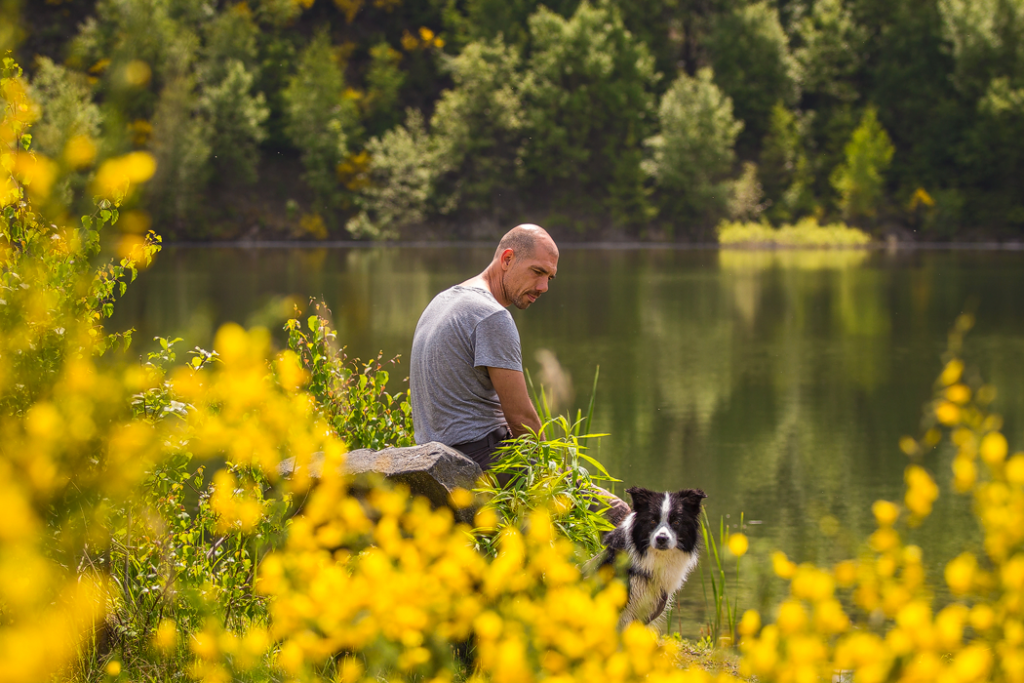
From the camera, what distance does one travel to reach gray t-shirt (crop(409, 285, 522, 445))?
3615 millimetres

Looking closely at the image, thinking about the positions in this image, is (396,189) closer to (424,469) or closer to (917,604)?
(424,469)

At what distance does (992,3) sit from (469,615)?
55.0m

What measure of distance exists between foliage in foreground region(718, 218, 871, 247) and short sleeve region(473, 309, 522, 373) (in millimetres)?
47678

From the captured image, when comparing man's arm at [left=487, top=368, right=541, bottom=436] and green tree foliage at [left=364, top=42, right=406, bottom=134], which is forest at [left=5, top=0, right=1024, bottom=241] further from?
man's arm at [left=487, top=368, right=541, bottom=436]

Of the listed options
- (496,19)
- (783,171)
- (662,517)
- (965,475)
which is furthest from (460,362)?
(496,19)

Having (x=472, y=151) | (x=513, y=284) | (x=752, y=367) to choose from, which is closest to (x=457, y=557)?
(x=513, y=284)

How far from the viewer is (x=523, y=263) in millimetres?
3875

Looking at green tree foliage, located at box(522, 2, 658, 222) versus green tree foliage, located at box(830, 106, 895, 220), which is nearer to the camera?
green tree foliage, located at box(830, 106, 895, 220)

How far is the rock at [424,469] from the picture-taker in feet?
10.6

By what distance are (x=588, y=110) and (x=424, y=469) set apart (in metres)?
50.3

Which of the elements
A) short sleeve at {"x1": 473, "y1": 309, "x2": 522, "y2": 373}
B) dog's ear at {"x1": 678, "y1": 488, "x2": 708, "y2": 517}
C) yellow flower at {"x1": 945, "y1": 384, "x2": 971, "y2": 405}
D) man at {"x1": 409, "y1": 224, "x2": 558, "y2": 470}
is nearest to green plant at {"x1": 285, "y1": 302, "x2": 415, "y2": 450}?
man at {"x1": 409, "y1": 224, "x2": 558, "y2": 470}

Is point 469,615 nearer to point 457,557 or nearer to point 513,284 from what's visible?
point 457,557

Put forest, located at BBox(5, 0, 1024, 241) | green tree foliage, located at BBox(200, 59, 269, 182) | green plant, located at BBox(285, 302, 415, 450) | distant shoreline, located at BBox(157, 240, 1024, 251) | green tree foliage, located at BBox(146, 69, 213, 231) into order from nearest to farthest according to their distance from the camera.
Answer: green plant, located at BBox(285, 302, 415, 450), green tree foliage, located at BBox(146, 69, 213, 231), distant shoreline, located at BBox(157, 240, 1024, 251), green tree foliage, located at BBox(200, 59, 269, 182), forest, located at BBox(5, 0, 1024, 241)

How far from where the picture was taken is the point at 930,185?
1996 inches
